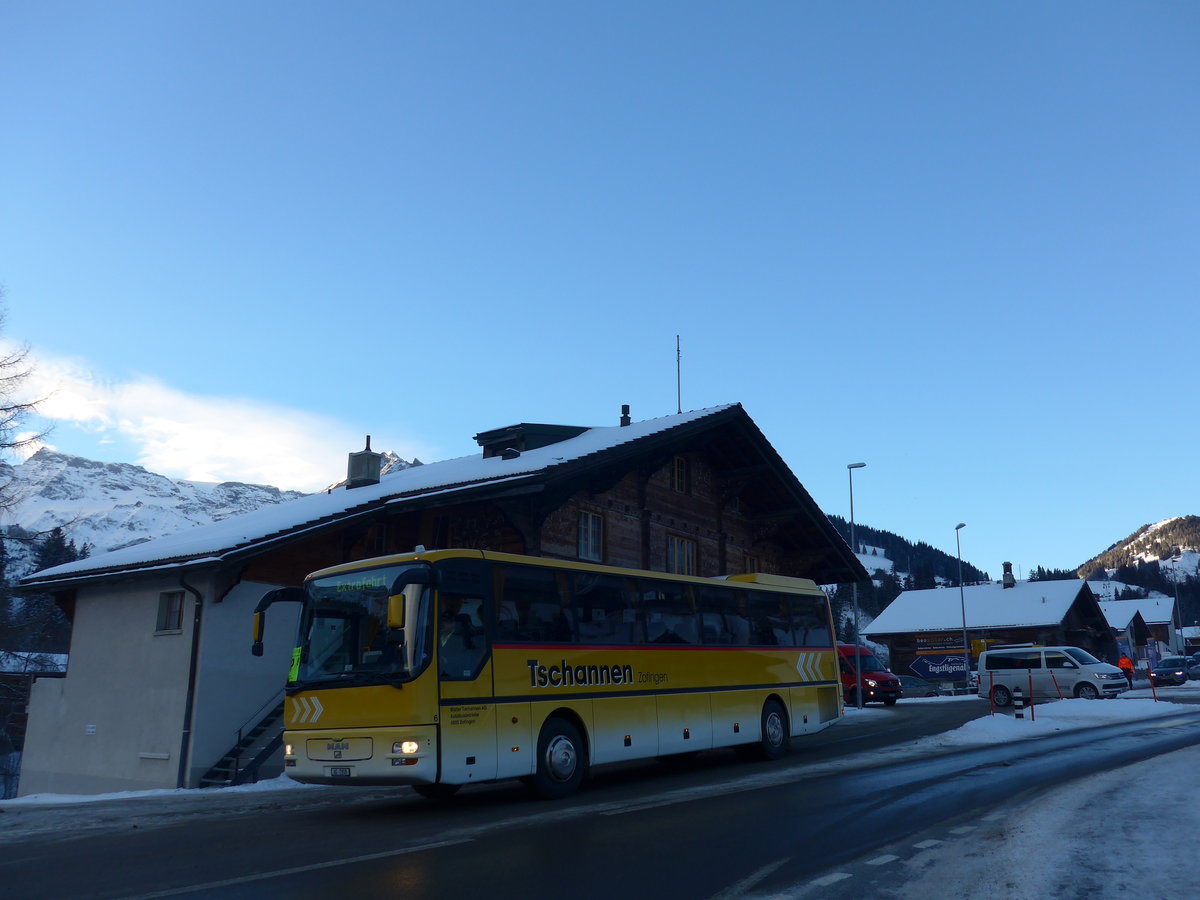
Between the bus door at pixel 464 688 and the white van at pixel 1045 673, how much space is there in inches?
1014

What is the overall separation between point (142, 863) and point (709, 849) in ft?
15.9

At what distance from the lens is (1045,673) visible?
3297 cm

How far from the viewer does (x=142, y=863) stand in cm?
797

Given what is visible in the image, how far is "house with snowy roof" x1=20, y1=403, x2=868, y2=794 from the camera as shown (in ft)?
59.9

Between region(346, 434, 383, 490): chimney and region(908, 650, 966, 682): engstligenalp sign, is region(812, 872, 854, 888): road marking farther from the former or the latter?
region(908, 650, 966, 682): engstligenalp sign

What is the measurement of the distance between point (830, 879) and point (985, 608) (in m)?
63.0

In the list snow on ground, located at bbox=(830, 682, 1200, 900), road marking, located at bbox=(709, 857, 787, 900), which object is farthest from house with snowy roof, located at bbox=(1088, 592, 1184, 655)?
road marking, located at bbox=(709, 857, 787, 900)

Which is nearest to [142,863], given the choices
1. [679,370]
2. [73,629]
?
[73,629]

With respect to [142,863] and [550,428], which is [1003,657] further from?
[142,863]

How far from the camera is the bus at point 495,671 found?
10.7 metres

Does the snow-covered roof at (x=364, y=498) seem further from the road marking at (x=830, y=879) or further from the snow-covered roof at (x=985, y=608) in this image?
the snow-covered roof at (x=985, y=608)

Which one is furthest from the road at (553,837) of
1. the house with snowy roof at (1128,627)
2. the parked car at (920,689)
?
the house with snowy roof at (1128,627)

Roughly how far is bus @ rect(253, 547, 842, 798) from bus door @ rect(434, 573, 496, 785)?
19mm

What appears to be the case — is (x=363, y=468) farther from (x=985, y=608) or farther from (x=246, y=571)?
(x=985, y=608)
